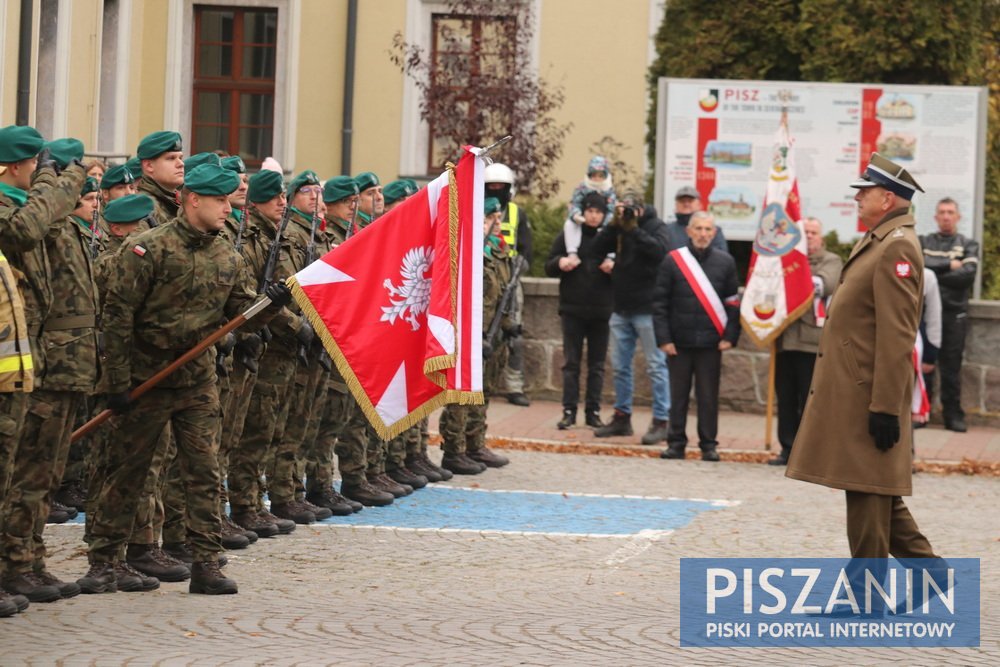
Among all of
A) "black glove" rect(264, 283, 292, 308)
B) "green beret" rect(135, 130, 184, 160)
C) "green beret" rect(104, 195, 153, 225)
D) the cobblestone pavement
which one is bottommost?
the cobblestone pavement

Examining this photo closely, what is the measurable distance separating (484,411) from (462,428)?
1.80 ft

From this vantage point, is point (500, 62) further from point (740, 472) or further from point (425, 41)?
point (740, 472)

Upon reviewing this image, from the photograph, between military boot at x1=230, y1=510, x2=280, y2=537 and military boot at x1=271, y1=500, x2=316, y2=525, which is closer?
military boot at x1=230, y1=510, x2=280, y2=537

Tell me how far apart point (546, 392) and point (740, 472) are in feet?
13.5

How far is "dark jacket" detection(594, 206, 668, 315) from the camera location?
15.9 m

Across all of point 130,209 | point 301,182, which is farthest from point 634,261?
point 130,209

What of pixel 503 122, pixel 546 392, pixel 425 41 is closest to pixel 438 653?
pixel 546 392

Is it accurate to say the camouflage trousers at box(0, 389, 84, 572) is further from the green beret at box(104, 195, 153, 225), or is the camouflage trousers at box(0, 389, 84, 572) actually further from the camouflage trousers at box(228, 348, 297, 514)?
the camouflage trousers at box(228, 348, 297, 514)

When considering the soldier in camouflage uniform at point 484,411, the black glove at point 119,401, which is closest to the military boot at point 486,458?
the soldier in camouflage uniform at point 484,411

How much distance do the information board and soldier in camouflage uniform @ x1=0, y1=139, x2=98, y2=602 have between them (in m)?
10.2

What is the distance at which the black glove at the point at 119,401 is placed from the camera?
344 inches

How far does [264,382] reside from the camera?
10688 mm

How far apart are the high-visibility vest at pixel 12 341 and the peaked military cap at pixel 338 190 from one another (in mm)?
4498

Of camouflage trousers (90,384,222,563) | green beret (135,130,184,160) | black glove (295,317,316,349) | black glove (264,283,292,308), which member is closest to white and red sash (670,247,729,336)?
black glove (295,317,316,349)
